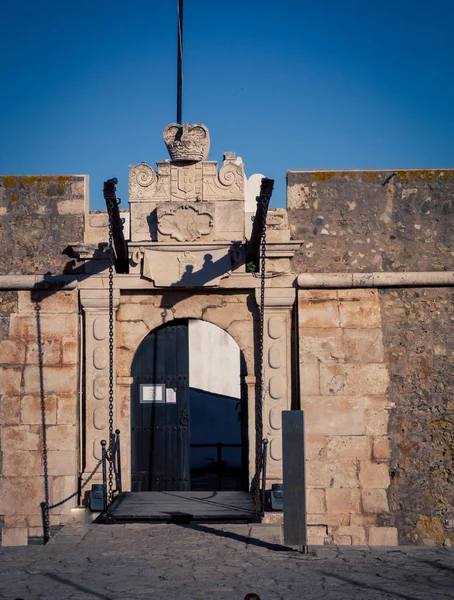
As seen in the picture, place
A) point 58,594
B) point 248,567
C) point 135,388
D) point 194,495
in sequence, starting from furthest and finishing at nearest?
1. point 135,388
2. point 194,495
3. point 248,567
4. point 58,594

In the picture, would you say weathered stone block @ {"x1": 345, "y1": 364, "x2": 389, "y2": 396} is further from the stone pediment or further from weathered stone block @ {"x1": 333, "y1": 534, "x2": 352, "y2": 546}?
the stone pediment

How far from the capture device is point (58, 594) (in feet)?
20.4

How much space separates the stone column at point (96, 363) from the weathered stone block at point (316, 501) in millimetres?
2224

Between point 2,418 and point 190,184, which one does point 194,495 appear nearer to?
point 2,418

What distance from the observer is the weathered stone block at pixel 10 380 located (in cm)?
990

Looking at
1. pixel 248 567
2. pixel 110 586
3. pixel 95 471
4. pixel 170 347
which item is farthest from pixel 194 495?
pixel 110 586

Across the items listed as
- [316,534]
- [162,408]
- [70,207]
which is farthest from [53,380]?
[316,534]

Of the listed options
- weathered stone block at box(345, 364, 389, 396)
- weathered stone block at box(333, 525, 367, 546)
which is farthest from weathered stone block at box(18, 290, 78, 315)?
weathered stone block at box(333, 525, 367, 546)

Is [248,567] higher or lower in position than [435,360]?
lower

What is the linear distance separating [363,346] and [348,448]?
3.54 ft

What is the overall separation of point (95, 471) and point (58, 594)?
3.63 m

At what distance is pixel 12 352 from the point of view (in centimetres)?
995

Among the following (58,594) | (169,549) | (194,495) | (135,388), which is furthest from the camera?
(135,388)

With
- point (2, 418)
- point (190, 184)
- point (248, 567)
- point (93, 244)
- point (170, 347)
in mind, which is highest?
point (190, 184)
